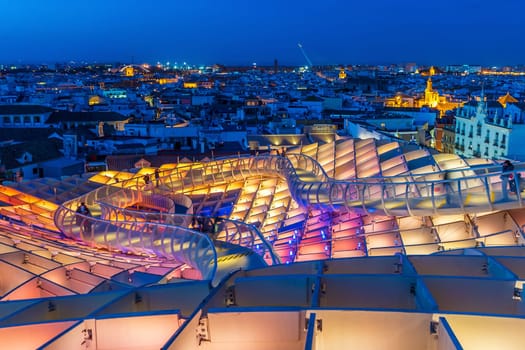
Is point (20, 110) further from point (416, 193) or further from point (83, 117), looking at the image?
point (416, 193)

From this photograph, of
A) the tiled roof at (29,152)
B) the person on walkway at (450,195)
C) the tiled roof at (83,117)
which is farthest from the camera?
the tiled roof at (83,117)

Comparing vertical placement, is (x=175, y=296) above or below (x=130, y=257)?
above

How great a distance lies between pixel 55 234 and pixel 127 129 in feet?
109

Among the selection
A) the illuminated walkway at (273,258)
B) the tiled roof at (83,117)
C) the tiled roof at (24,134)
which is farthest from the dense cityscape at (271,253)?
the tiled roof at (83,117)

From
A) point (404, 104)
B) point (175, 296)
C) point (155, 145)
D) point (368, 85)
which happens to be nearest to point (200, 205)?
point (175, 296)

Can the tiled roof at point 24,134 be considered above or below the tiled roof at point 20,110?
below

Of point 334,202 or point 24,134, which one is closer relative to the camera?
point 334,202

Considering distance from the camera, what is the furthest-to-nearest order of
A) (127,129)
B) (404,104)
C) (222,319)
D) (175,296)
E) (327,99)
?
(404,104), (327,99), (127,129), (175,296), (222,319)

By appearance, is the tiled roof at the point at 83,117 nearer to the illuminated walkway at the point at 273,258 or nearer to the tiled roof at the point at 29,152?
the tiled roof at the point at 29,152

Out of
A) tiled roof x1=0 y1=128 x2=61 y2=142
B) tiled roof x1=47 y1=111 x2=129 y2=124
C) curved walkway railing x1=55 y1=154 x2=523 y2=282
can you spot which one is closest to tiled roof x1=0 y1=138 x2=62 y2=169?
tiled roof x1=0 y1=128 x2=61 y2=142

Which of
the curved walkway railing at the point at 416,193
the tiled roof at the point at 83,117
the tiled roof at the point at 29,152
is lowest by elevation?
the tiled roof at the point at 29,152

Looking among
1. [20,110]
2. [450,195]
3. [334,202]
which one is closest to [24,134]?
[20,110]

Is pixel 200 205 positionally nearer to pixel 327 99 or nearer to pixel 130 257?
pixel 130 257

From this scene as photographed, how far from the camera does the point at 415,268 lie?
7957 mm
